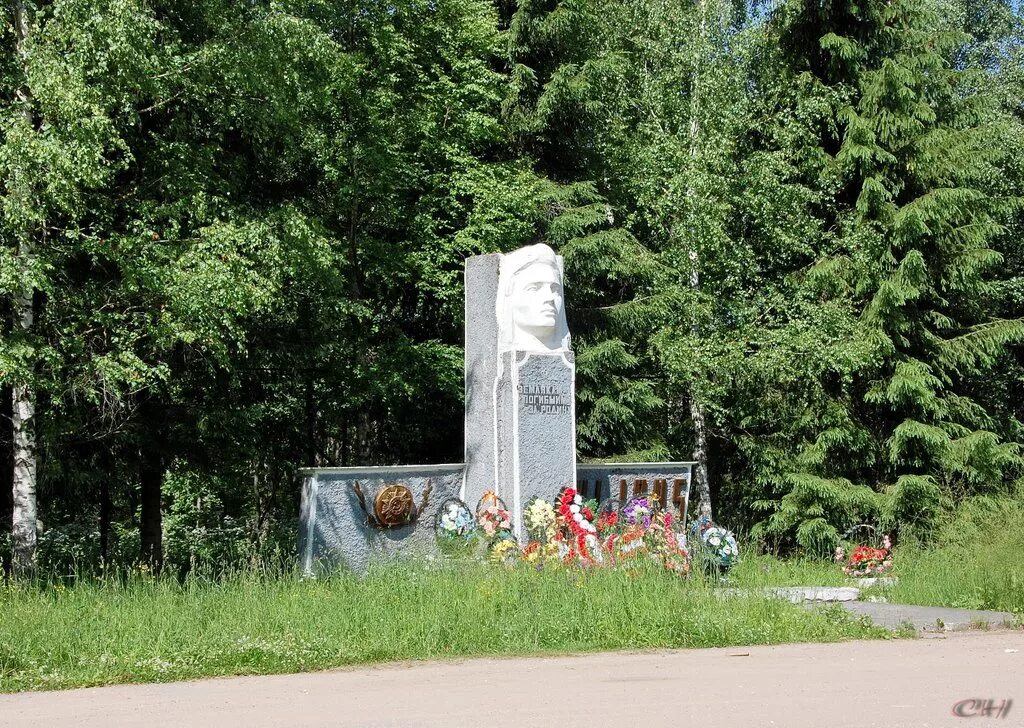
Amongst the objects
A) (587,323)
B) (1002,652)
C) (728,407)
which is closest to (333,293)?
(587,323)

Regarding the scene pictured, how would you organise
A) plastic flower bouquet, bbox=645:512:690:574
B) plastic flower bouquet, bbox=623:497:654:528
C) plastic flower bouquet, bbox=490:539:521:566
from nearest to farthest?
plastic flower bouquet, bbox=645:512:690:574, plastic flower bouquet, bbox=490:539:521:566, plastic flower bouquet, bbox=623:497:654:528

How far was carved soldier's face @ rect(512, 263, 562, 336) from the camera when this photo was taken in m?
12.6

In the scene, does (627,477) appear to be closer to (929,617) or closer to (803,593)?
(803,593)

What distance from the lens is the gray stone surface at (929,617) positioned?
32.7 ft

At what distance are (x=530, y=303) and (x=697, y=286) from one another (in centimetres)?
670

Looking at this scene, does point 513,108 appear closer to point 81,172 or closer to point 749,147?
point 749,147

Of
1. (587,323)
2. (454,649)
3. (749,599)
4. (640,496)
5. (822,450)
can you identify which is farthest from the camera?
(587,323)

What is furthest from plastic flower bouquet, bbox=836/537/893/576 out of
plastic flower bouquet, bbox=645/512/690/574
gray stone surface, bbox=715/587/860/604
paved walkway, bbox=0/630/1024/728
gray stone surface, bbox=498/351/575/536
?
paved walkway, bbox=0/630/1024/728

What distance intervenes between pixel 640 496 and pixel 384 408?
223 inches

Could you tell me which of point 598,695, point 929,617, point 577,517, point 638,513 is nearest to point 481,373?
point 577,517

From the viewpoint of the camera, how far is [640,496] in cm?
1446

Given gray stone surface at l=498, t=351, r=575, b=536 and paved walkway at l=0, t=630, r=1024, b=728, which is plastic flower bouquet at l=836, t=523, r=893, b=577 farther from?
paved walkway at l=0, t=630, r=1024, b=728

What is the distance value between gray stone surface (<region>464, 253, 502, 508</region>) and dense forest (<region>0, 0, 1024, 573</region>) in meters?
2.07

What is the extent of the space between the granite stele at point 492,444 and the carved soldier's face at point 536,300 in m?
0.01
